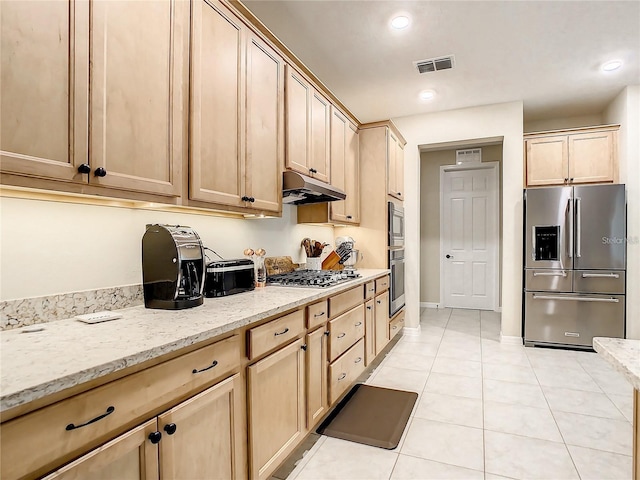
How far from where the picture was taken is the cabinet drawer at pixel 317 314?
1964 mm

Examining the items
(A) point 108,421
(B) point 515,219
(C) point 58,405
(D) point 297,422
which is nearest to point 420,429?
(D) point 297,422

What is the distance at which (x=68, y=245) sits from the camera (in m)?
1.42

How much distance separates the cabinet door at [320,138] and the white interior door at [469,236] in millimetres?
3576

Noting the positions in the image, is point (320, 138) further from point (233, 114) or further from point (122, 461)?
point (122, 461)

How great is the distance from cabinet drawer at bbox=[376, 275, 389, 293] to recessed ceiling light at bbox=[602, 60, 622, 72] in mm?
2838

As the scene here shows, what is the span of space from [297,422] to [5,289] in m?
1.41

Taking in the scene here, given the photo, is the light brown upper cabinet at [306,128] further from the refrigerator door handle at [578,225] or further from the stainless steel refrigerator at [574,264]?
the refrigerator door handle at [578,225]

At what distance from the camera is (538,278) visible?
12.9 feet

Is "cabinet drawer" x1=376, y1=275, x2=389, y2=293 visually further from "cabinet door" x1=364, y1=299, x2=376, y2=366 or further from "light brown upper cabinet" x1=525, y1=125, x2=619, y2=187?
"light brown upper cabinet" x1=525, y1=125, x2=619, y2=187

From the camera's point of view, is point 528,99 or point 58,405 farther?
point 528,99

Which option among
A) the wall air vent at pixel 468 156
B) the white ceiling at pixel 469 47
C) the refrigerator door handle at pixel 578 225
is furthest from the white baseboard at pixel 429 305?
the white ceiling at pixel 469 47

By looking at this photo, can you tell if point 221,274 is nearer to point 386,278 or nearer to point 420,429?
point 420,429

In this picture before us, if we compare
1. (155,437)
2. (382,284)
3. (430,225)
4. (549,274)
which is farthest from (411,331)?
(155,437)

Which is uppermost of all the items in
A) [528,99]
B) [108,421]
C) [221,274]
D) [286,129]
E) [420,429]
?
[528,99]
